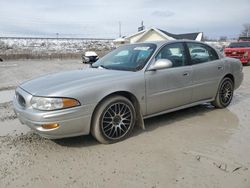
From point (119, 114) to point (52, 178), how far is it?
4.52 feet

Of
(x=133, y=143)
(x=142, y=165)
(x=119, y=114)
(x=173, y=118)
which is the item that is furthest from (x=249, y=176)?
(x=173, y=118)

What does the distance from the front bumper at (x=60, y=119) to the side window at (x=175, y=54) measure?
168 cm

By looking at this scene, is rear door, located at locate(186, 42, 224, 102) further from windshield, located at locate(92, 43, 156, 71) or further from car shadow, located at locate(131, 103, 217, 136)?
windshield, located at locate(92, 43, 156, 71)

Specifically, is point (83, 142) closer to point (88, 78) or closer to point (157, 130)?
point (88, 78)

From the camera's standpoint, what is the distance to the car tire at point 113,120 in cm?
367

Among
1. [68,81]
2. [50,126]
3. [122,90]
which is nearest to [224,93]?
[122,90]

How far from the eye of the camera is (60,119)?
3350 mm

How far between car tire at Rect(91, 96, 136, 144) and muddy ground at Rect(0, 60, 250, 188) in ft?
0.44

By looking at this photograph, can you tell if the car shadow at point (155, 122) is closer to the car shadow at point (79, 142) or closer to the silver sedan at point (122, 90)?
the car shadow at point (79, 142)

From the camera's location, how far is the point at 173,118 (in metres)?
5.00

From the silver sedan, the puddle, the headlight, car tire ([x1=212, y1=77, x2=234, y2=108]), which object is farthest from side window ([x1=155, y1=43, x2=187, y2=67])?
the puddle

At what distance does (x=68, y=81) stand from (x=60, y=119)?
644 mm

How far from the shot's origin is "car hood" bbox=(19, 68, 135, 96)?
3.52 metres

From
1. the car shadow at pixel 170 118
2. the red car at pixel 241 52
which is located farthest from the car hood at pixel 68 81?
the red car at pixel 241 52
